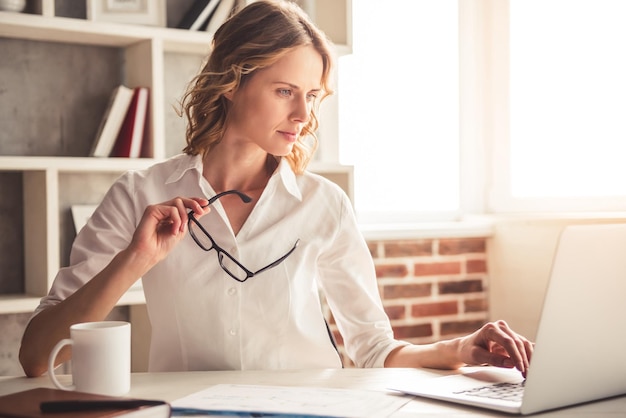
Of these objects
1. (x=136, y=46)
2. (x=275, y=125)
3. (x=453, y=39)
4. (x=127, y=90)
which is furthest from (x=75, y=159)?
(x=453, y=39)

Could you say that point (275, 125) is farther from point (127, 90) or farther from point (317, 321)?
point (127, 90)

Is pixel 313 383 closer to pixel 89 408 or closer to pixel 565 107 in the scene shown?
pixel 89 408

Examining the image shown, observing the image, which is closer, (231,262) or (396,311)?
(231,262)

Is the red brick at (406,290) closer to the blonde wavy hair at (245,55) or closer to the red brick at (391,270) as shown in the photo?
the red brick at (391,270)

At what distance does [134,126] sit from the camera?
9.02 feet

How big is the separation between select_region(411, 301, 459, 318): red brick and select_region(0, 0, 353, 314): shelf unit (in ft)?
2.03

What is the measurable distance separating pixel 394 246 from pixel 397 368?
1.75 metres

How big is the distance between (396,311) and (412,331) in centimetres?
12

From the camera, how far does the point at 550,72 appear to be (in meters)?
3.38

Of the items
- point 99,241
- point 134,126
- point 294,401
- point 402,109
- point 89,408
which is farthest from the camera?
point 402,109

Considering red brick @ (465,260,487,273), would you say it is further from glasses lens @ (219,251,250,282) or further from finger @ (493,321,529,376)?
finger @ (493,321,529,376)

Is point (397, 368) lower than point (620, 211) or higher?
lower

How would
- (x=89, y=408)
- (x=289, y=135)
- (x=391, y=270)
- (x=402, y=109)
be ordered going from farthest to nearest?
1. (x=402, y=109)
2. (x=391, y=270)
3. (x=289, y=135)
4. (x=89, y=408)

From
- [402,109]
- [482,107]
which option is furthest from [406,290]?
[482,107]
